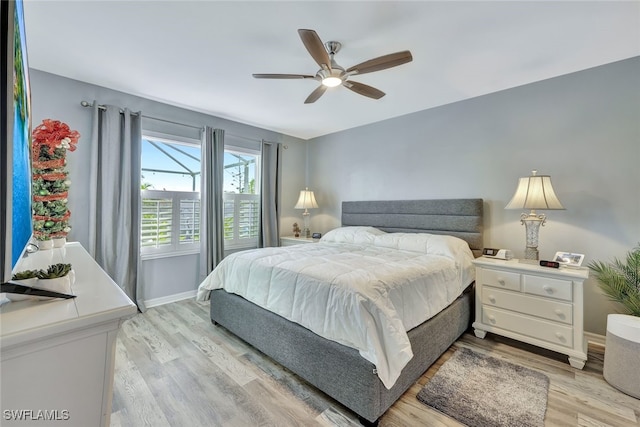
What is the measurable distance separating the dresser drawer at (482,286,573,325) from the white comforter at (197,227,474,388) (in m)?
0.26

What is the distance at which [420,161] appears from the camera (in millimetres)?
3629

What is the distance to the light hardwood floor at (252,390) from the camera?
162 centimetres

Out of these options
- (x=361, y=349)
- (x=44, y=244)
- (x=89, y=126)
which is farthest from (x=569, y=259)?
(x=89, y=126)

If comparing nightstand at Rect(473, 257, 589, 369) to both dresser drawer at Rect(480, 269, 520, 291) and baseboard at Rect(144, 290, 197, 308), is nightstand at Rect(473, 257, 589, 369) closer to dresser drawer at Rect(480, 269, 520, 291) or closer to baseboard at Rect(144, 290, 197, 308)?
dresser drawer at Rect(480, 269, 520, 291)

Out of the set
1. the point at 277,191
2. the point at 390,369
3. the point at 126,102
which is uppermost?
the point at 126,102

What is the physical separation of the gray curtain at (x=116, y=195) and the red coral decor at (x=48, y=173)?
3.37ft

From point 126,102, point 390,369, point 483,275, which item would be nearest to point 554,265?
point 483,275

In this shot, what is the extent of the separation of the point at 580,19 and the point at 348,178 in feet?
10.0

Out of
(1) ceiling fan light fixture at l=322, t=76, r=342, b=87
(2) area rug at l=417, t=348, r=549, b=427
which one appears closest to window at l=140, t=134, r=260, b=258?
(1) ceiling fan light fixture at l=322, t=76, r=342, b=87

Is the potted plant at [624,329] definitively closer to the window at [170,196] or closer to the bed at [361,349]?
the bed at [361,349]

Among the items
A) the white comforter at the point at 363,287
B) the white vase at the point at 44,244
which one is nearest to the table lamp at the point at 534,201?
the white comforter at the point at 363,287

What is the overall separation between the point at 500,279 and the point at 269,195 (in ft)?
11.0

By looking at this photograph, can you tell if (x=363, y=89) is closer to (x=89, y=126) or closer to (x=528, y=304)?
(x=528, y=304)

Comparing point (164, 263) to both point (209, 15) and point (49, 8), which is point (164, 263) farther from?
point (209, 15)
